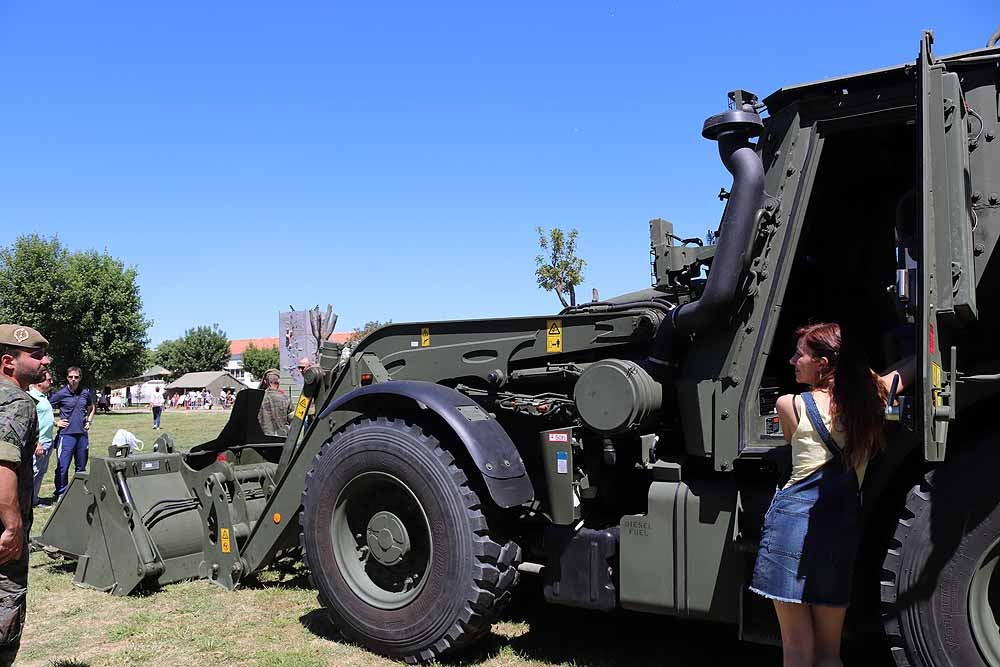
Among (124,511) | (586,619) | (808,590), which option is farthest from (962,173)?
(124,511)

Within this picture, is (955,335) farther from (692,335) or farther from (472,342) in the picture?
(472,342)

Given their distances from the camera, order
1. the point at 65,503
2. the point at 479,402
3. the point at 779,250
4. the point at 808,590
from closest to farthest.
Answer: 1. the point at 808,590
2. the point at 779,250
3. the point at 479,402
4. the point at 65,503

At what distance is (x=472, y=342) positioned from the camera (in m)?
5.48

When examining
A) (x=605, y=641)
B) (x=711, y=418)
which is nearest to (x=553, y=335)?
(x=711, y=418)

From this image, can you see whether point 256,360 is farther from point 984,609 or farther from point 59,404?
point 984,609

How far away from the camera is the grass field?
4867 millimetres

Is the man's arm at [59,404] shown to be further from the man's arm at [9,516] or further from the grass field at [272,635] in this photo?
the man's arm at [9,516]

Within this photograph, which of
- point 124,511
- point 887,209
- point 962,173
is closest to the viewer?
point 962,173

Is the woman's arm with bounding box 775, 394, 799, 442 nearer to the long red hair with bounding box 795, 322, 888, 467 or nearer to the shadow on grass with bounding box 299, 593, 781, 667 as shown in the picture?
the long red hair with bounding box 795, 322, 888, 467

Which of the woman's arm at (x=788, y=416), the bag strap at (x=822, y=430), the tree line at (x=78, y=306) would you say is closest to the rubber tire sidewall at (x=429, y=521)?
the woman's arm at (x=788, y=416)

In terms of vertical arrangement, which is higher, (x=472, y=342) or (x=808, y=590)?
(x=472, y=342)

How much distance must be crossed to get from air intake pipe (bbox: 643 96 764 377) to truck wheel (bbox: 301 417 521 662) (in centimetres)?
165

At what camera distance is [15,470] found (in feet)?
12.2

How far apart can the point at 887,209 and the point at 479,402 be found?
2.74 metres
